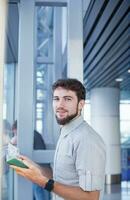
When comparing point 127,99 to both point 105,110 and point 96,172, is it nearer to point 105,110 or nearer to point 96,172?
point 105,110

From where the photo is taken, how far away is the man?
1701mm

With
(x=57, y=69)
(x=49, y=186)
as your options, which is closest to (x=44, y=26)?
(x=57, y=69)

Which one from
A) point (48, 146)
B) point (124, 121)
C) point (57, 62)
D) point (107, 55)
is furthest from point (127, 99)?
point (48, 146)

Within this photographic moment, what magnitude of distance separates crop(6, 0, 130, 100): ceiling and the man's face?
52 centimetres

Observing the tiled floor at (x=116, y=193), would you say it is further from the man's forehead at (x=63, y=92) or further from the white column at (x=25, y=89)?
the man's forehead at (x=63, y=92)

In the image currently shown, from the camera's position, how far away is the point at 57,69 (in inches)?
162

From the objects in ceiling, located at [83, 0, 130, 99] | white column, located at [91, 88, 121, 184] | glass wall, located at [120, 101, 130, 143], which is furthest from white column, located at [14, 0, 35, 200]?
glass wall, located at [120, 101, 130, 143]

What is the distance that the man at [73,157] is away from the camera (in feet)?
5.58

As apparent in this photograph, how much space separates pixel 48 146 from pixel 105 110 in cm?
1024

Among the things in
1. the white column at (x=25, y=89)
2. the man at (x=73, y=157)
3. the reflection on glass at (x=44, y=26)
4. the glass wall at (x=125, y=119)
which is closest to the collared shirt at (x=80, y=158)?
the man at (x=73, y=157)

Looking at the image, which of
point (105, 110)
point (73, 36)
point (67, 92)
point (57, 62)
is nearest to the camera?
point (67, 92)

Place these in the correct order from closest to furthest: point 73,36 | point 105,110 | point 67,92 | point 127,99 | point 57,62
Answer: point 67,92, point 73,36, point 57,62, point 105,110, point 127,99

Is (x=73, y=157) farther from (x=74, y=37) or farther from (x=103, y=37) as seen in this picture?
(x=103, y=37)

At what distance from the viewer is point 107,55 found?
7.65 m
